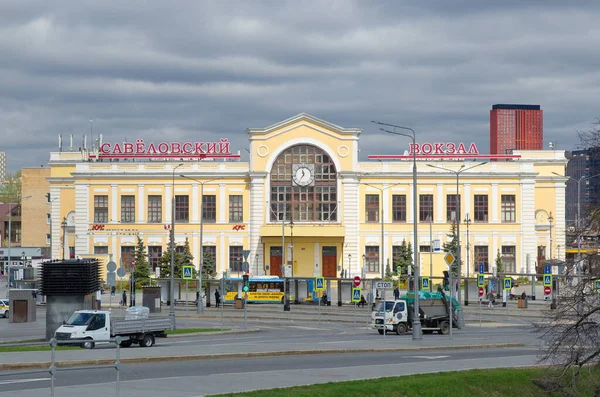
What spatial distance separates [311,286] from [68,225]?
1580 inches

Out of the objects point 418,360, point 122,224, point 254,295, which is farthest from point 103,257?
point 418,360

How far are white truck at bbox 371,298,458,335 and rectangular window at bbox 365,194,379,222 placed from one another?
189 feet

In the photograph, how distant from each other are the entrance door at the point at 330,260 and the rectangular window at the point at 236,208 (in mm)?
10331

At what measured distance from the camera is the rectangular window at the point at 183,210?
115 metres

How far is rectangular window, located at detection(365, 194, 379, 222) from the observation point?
4527 inches

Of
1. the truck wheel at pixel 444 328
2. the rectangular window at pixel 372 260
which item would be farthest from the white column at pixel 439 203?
the truck wheel at pixel 444 328

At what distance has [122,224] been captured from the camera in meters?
115

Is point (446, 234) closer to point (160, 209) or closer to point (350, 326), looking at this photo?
point (160, 209)

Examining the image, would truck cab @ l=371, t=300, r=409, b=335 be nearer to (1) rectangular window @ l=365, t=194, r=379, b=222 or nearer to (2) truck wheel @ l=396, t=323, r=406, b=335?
(2) truck wheel @ l=396, t=323, r=406, b=335

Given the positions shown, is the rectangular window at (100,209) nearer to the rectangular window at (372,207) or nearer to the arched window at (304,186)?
the arched window at (304,186)

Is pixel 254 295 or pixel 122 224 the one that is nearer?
pixel 254 295

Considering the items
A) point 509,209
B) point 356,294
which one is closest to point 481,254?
point 509,209

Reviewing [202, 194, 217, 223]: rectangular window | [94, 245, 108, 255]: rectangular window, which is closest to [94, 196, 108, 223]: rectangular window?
[94, 245, 108, 255]: rectangular window

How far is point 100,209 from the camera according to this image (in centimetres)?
11638
